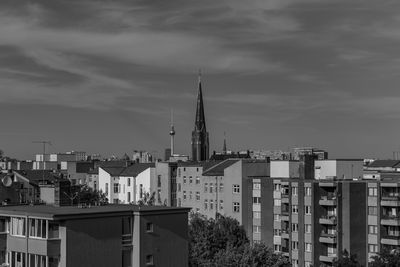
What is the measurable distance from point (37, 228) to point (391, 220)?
52559 millimetres

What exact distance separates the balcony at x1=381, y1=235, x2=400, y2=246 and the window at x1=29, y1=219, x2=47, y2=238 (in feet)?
171

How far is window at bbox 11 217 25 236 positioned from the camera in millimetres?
47406

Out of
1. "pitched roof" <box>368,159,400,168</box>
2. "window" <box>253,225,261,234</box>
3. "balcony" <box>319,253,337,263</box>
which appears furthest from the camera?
"pitched roof" <box>368,159,400,168</box>

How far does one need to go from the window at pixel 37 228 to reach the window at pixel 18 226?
1004 mm

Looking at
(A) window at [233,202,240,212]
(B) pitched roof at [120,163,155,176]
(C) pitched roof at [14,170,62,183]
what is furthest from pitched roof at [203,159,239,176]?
(C) pitched roof at [14,170,62,183]

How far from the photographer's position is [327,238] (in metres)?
89.6

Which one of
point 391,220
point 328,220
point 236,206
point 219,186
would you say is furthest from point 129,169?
point 391,220

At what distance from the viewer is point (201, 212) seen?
403 ft

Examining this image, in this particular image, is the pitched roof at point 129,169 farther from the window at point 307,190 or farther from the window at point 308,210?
the window at point 308,210

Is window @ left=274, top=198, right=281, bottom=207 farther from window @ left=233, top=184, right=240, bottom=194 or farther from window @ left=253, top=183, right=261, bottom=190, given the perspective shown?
window @ left=233, top=184, right=240, bottom=194

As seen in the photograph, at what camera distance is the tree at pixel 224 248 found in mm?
75125

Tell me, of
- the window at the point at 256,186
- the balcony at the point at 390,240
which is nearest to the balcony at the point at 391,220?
the balcony at the point at 390,240

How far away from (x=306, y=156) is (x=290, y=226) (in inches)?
429

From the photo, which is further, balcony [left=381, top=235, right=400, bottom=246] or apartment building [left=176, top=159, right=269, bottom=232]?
→ apartment building [left=176, top=159, right=269, bottom=232]
